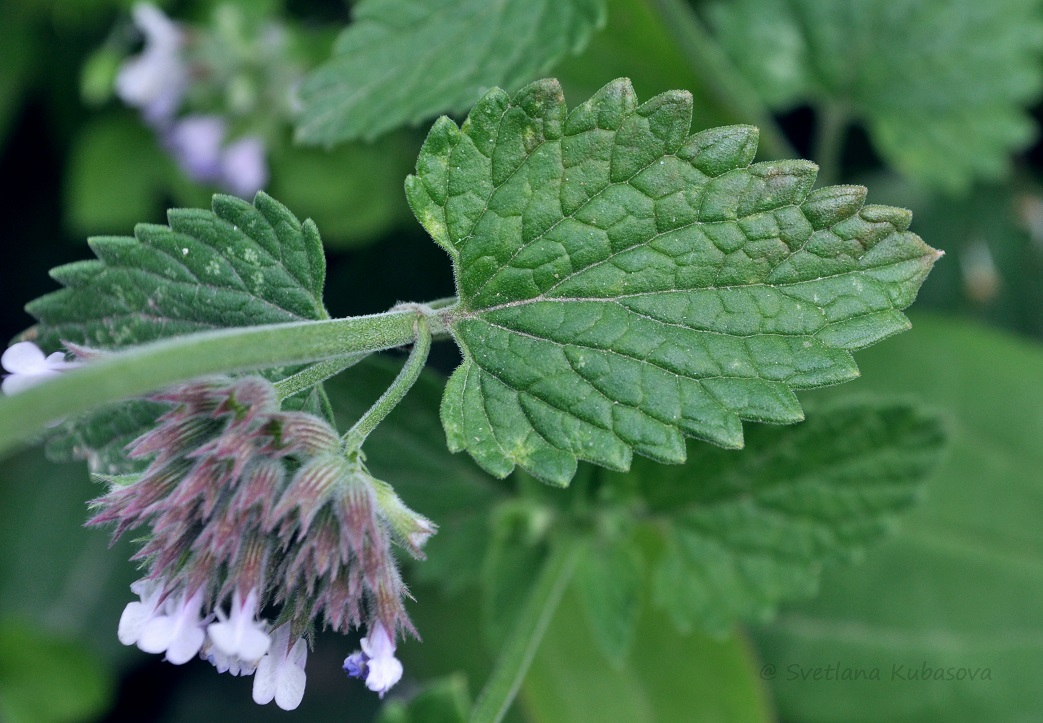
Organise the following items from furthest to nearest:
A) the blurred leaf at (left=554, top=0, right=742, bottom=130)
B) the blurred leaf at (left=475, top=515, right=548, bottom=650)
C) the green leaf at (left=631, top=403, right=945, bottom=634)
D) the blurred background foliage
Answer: the blurred leaf at (left=554, top=0, right=742, bottom=130)
the blurred background foliage
the blurred leaf at (left=475, top=515, right=548, bottom=650)
the green leaf at (left=631, top=403, right=945, bottom=634)

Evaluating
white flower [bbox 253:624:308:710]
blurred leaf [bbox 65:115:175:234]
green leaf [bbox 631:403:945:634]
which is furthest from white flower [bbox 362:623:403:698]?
blurred leaf [bbox 65:115:175:234]

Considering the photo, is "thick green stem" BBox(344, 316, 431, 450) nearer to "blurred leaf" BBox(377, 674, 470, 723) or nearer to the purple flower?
"blurred leaf" BBox(377, 674, 470, 723)

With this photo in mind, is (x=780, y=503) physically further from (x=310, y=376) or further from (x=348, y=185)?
(x=348, y=185)

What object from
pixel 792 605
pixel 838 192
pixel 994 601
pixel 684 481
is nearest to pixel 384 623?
pixel 838 192

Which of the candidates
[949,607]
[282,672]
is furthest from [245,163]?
[949,607]

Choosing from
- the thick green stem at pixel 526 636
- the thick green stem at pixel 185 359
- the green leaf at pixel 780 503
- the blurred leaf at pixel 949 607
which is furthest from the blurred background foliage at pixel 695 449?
the thick green stem at pixel 185 359

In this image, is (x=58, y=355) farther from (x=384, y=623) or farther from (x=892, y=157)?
(x=892, y=157)

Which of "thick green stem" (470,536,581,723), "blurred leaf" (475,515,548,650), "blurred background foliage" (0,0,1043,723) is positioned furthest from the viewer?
"blurred background foliage" (0,0,1043,723)
